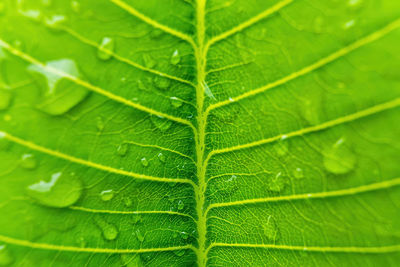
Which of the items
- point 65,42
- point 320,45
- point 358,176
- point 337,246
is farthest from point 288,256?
point 65,42

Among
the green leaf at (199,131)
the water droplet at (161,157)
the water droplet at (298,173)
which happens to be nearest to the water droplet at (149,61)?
the green leaf at (199,131)

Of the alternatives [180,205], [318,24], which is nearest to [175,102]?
[180,205]

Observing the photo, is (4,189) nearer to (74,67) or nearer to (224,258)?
(74,67)

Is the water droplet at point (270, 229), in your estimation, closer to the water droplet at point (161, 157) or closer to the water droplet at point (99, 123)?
the water droplet at point (161, 157)

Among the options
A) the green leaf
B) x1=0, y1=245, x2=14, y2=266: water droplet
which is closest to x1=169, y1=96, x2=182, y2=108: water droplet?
the green leaf

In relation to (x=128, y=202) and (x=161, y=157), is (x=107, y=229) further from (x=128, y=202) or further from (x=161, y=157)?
(x=161, y=157)

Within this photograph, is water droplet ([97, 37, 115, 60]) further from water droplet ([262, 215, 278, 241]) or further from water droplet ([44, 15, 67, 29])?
water droplet ([262, 215, 278, 241])
